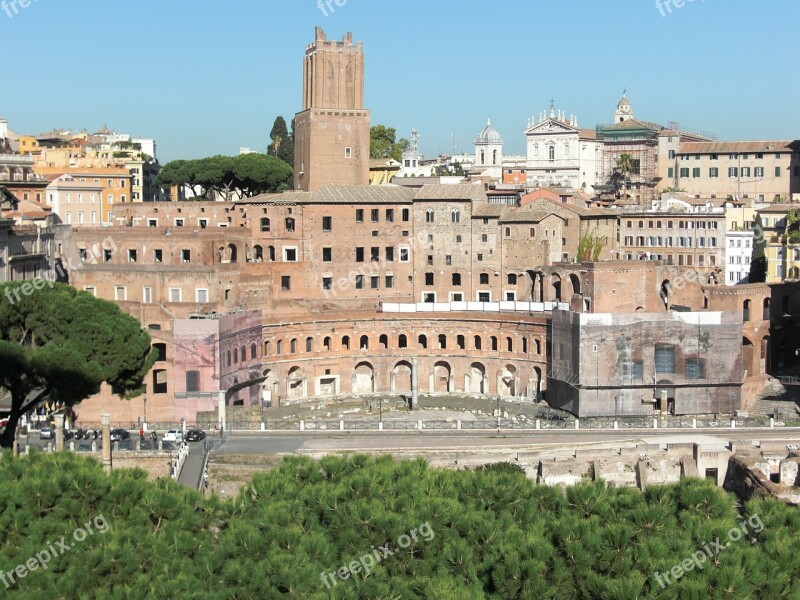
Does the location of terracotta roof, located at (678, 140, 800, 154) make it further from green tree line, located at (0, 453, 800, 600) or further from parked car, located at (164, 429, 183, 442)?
green tree line, located at (0, 453, 800, 600)

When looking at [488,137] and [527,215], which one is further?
[488,137]

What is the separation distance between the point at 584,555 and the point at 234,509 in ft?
24.6

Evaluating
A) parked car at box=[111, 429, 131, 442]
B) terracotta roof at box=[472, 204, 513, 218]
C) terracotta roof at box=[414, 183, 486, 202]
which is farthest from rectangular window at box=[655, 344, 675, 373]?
parked car at box=[111, 429, 131, 442]

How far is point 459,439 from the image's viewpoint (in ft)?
159

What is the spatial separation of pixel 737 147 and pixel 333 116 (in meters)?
41.8

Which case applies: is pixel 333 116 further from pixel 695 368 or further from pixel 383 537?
pixel 383 537

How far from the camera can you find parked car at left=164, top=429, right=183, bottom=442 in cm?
4602

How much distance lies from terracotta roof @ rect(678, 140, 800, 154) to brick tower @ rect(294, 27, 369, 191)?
39.2m

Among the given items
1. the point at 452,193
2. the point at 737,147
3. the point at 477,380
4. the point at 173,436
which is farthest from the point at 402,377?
the point at 737,147

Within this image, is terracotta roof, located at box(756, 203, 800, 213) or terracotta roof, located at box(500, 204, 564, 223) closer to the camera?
terracotta roof, located at box(500, 204, 564, 223)

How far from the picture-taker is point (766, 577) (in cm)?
2423

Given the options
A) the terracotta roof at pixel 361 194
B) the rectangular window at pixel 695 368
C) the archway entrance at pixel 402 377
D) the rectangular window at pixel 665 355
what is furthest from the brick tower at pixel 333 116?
the rectangular window at pixel 695 368

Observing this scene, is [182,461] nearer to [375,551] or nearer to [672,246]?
[375,551]

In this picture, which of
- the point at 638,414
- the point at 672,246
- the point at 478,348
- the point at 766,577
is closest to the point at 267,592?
the point at 766,577
